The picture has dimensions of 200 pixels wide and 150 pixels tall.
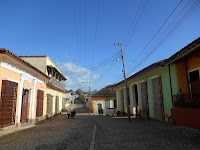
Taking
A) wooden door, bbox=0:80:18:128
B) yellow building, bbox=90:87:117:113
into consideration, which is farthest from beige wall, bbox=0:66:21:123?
yellow building, bbox=90:87:117:113

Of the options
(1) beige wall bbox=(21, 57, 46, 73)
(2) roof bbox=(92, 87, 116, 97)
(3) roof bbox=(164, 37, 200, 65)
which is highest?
(1) beige wall bbox=(21, 57, 46, 73)

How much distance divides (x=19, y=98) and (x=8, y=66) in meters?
2.51

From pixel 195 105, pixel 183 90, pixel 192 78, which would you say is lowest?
pixel 195 105

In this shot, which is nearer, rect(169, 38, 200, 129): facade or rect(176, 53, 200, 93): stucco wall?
rect(169, 38, 200, 129): facade

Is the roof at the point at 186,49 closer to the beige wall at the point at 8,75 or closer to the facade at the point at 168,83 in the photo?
the facade at the point at 168,83

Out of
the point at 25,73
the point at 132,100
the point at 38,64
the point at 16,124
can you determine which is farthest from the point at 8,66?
the point at 132,100

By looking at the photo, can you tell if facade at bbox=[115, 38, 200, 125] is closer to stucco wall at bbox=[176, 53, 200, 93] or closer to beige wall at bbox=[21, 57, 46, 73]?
stucco wall at bbox=[176, 53, 200, 93]

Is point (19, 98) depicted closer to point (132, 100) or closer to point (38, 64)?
point (38, 64)

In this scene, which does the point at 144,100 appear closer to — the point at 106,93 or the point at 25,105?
the point at 25,105

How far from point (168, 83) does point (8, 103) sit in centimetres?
1006

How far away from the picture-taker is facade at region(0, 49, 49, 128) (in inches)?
341

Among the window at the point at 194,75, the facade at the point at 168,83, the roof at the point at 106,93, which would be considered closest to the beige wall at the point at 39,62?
the facade at the point at 168,83

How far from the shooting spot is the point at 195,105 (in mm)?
7074

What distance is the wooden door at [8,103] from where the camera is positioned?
28.5ft
